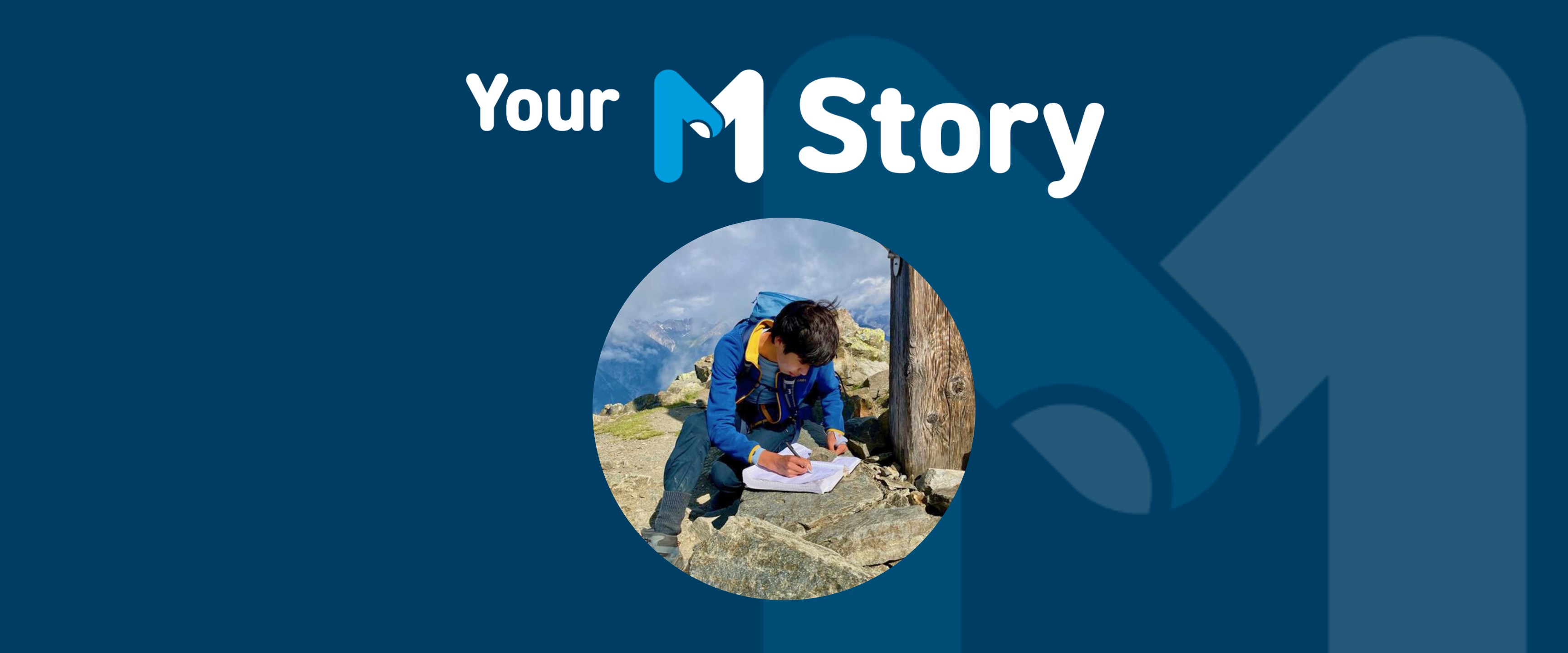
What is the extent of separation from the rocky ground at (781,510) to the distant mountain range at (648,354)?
6 centimetres

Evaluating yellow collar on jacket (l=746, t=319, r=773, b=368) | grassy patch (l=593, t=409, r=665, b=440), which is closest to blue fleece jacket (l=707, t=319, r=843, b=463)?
yellow collar on jacket (l=746, t=319, r=773, b=368)

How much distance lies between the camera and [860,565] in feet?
11.0

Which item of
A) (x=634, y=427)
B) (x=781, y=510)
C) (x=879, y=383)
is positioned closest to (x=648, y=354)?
(x=634, y=427)

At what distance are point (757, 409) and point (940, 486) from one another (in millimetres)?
957

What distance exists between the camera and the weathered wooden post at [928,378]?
11.4ft

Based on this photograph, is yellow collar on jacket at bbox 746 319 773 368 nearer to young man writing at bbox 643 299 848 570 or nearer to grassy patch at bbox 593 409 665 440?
young man writing at bbox 643 299 848 570

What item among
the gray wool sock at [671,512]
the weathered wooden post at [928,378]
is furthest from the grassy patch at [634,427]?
the weathered wooden post at [928,378]

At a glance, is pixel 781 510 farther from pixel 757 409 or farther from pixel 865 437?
pixel 865 437

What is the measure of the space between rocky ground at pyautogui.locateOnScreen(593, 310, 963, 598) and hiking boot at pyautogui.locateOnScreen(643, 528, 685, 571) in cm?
3

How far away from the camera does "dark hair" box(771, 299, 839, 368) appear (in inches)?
129

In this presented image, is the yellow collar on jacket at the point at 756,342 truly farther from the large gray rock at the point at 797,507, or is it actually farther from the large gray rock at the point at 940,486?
the large gray rock at the point at 940,486

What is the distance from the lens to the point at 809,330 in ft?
10.8

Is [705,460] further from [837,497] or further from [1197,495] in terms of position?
[1197,495]

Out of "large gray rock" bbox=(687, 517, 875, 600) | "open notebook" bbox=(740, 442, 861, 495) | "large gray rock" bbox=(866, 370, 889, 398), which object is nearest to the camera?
"large gray rock" bbox=(687, 517, 875, 600)
